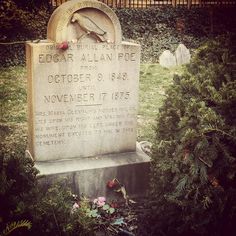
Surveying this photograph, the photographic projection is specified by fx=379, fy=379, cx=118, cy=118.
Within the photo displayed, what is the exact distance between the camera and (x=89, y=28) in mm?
4230

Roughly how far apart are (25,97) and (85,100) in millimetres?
4051

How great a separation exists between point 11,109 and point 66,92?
345cm

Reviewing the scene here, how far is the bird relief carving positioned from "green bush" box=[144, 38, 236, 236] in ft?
3.68

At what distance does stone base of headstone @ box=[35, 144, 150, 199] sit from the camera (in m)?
4.24

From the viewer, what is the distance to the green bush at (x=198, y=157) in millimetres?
3035

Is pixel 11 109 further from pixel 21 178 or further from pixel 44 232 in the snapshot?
pixel 44 232

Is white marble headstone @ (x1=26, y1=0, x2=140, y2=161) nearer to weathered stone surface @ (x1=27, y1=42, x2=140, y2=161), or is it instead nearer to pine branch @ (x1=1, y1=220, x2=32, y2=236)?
weathered stone surface @ (x1=27, y1=42, x2=140, y2=161)

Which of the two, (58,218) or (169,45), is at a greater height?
(169,45)

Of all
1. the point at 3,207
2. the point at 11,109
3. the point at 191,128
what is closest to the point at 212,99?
the point at 191,128

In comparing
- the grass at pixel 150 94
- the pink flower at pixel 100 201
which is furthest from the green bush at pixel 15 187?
the grass at pixel 150 94

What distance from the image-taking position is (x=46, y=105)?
14.0 feet

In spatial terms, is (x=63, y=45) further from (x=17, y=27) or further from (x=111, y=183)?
(x=17, y=27)

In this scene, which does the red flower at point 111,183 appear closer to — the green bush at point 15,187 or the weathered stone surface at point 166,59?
the green bush at point 15,187

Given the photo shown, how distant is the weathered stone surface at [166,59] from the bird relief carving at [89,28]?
7.42 meters
